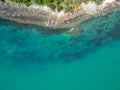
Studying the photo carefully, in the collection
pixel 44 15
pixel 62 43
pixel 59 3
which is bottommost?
pixel 62 43

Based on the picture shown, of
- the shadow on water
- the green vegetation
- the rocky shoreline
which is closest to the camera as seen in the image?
the shadow on water

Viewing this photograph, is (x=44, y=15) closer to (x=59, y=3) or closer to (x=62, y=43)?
(x=59, y=3)

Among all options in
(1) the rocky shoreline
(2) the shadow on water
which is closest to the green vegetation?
(1) the rocky shoreline

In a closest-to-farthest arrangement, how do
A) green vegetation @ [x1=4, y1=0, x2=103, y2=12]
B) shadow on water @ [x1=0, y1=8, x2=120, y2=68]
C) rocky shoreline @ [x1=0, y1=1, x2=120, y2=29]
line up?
1. shadow on water @ [x1=0, y1=8, x2=120, y2=68]
2. rocky shoreline @ [x1=0, y1=1, x2=120, y2=29]
3. green vegetation @ [x1=4, y1=0, x2=103, y2=12]

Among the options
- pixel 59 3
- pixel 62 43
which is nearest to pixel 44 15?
pixel 59 3

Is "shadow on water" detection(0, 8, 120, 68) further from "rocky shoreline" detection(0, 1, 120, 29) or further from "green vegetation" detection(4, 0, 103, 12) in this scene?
"green vegetation" detection(4, 0, 103, 12)

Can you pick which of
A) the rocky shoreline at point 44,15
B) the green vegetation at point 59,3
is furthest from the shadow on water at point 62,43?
the green vegetation at point 59,3

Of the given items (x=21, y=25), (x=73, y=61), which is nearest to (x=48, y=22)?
(x=21, y=25)

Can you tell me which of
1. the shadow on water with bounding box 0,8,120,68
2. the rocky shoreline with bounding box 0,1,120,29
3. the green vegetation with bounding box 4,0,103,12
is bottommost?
the shadow on water with bounding box 0,8,120,68
